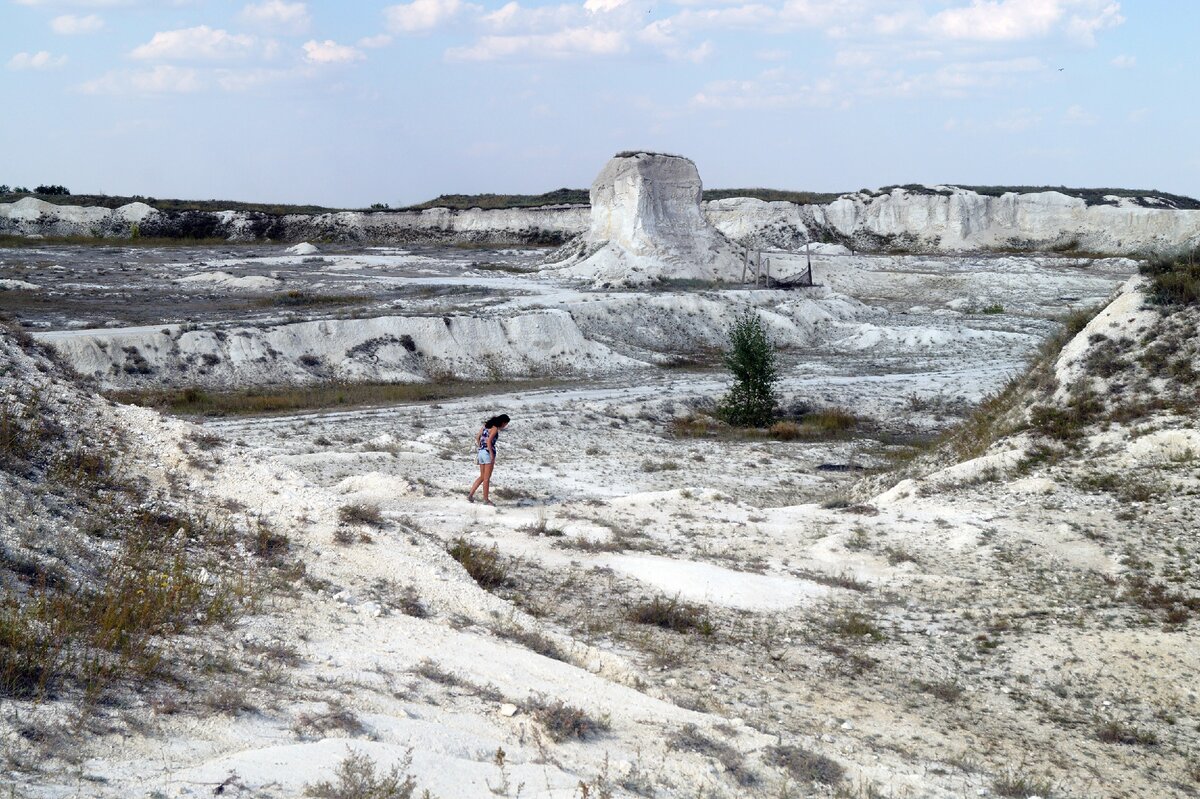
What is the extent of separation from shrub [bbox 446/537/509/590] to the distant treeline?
2660 inches

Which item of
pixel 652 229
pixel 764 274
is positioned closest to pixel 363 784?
pixel 652 229

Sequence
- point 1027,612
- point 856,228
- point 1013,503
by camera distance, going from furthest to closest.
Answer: point 856,228 < point 1013,503 < point 1027,612

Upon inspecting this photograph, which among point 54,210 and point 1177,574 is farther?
point 54,210

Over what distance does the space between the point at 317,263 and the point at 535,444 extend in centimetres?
3752

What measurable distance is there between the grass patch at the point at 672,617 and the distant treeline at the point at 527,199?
67.7 metres

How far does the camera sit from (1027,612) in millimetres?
8711

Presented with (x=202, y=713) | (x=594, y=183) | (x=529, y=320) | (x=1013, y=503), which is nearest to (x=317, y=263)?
(x=594, y=183)

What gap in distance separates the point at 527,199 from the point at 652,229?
39.5 m

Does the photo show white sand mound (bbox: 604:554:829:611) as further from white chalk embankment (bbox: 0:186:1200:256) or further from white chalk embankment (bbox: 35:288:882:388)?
white chalk embankment (bbox: 0:186:1200:256)

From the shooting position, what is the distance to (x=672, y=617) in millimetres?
8344

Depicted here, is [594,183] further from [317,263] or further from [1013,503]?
[1013,503]

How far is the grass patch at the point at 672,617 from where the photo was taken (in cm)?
823

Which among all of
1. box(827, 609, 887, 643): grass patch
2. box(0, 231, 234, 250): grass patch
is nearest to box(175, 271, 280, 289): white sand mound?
box(0, 231, 234, 250): grass patch

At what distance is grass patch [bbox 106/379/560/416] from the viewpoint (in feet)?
73.7
